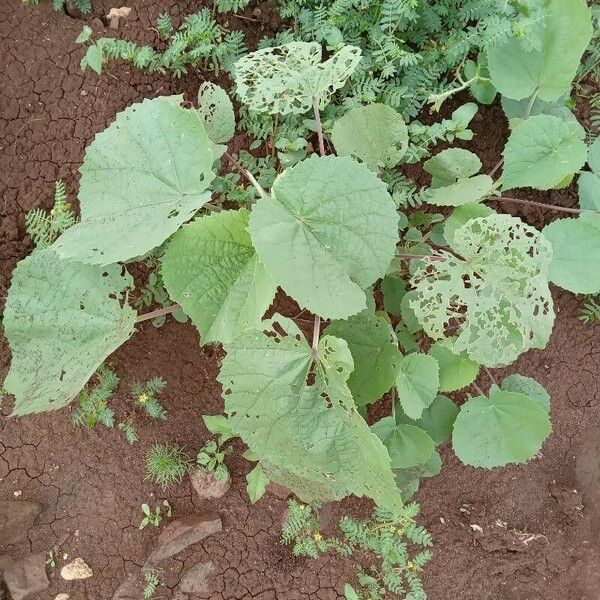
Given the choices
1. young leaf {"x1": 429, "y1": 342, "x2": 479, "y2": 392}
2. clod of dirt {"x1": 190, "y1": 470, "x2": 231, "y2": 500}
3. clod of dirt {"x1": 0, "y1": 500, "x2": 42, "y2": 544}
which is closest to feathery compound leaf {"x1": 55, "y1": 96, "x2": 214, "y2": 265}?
young leaf {"x1": 429, "y1": 342, "x2": 479, "y2": 392}

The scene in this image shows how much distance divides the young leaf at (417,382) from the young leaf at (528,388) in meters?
0.51

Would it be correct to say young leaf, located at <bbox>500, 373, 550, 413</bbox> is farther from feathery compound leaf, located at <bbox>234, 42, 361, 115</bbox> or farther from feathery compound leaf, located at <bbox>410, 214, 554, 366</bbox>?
feathery compound leaf, located at <bbox>234, 42, 361, 115</bbox>

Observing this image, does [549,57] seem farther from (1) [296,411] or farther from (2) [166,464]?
(2) [166,464]

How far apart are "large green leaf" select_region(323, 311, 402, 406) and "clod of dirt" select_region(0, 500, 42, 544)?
1482 mm

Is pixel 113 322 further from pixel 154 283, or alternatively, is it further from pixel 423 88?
pixel 423 88

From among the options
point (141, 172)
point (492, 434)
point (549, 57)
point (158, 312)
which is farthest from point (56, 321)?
point (549, 57)

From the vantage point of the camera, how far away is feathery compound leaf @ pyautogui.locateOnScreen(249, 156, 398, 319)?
1.75 m

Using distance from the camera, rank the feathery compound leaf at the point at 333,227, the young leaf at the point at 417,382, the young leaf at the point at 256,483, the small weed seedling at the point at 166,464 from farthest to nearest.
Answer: the small weed seedling at the point at 166,464
the young leaf at the point at 256,483
the young leaf at the point at 417,382
the feathery compound leaf at the point at 333,227

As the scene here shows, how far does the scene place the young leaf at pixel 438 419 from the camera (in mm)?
2438

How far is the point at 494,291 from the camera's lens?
1.99m

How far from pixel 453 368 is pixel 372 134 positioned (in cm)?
85

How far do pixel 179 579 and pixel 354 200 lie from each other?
6.04 feet

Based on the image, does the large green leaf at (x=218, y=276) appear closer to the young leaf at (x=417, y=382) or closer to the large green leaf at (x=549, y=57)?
the young leaf at (x=417, y=382)

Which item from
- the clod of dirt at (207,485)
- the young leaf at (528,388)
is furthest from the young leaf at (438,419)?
the clod of dirt at (207,485)
